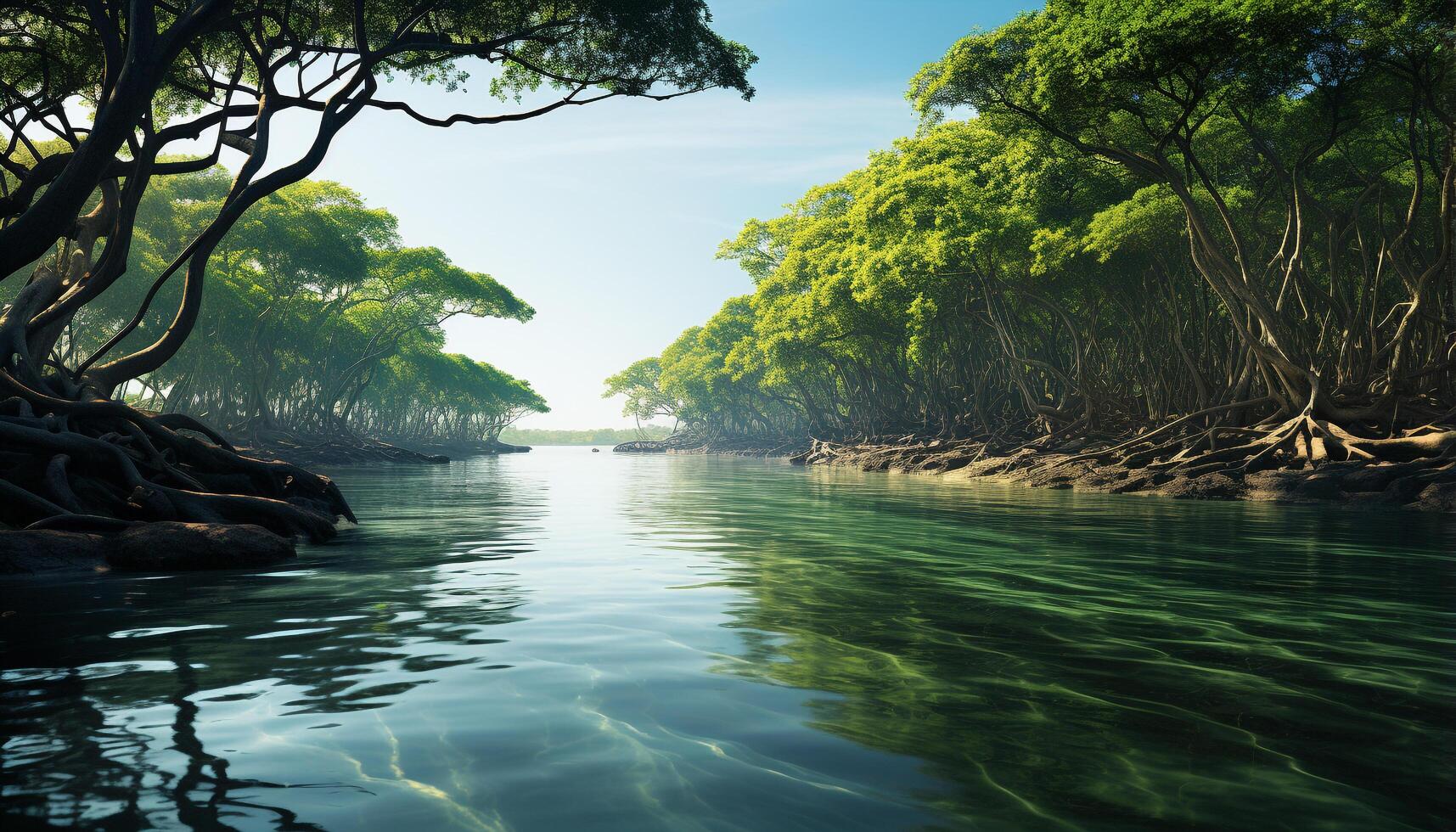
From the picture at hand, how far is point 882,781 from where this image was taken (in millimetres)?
2949

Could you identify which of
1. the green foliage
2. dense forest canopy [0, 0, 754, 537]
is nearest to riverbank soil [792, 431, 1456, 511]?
dense forest canopy [0, 0, 754, 537]

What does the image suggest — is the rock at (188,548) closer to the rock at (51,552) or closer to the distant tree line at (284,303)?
the rock at (51,552)

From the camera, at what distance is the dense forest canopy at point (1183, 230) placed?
620 inches

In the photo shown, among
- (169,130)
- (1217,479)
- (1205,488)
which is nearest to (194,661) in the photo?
(169,130)

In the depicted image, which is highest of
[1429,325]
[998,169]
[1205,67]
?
[998,169]

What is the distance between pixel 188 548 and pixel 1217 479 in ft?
55.7

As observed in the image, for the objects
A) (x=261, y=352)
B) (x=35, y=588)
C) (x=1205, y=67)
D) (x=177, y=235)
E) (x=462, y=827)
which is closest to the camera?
(x=462, y=827)

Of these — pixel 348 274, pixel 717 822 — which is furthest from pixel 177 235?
pixel 717 822

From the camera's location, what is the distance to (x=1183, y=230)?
2289 cm

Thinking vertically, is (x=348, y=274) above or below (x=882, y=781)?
above

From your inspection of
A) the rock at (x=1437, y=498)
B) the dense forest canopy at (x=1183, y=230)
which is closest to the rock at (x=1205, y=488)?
the dense forest canopy at (x=1183, y=230)

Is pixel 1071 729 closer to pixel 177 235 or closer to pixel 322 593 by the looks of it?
pixel 322 593

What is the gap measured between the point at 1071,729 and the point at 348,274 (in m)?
37.5

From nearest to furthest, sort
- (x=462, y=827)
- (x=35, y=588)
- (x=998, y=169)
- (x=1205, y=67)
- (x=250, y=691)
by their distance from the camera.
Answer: (x=462, y=827) → (x=250, y=691) → (x=35, y=588) → (x=1205, y=67) → (x=998, y=169)
